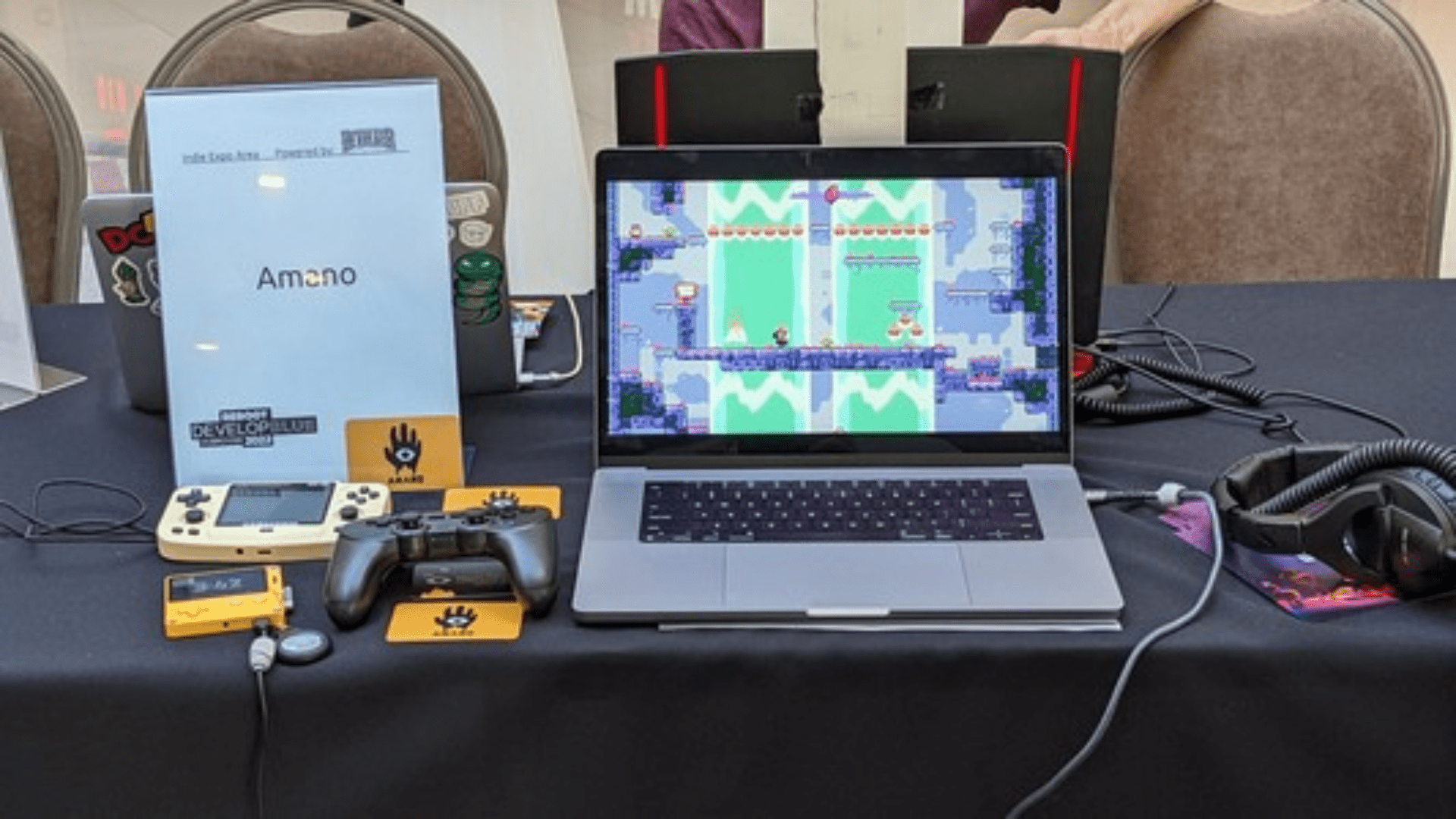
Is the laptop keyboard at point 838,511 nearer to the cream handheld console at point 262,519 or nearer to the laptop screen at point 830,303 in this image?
the laptop screen at point 830,303

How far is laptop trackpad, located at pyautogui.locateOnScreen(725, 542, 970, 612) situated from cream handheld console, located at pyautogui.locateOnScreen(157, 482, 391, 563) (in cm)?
29

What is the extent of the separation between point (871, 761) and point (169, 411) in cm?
61

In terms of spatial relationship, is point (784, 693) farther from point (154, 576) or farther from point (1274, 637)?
point (154, 576)

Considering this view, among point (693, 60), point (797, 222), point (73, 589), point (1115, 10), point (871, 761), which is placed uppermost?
point (1115, 10)

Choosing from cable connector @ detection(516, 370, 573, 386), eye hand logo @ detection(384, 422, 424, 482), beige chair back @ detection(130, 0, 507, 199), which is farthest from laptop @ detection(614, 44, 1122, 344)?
beige chair back @ detection(130, 0, 507, 199)

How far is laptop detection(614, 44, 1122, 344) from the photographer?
1.31 m

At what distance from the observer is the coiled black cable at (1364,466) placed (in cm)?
98

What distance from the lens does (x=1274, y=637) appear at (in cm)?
97

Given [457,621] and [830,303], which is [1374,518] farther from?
[457,621]

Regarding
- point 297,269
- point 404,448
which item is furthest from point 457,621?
point 297,269

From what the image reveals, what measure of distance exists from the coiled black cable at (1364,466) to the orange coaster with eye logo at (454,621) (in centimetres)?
53

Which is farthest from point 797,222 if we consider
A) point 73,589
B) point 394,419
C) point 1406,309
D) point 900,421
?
point 1406,309

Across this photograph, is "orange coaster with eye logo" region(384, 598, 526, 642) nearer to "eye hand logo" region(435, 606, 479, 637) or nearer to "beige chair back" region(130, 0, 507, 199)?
"eye hand logo" region(435, 606, 479, 637)

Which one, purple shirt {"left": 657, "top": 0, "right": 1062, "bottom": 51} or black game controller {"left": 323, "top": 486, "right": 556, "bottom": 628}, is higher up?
purple shirt {"left": 657, "top": 0, "right": 1062, "bottom": 51}
